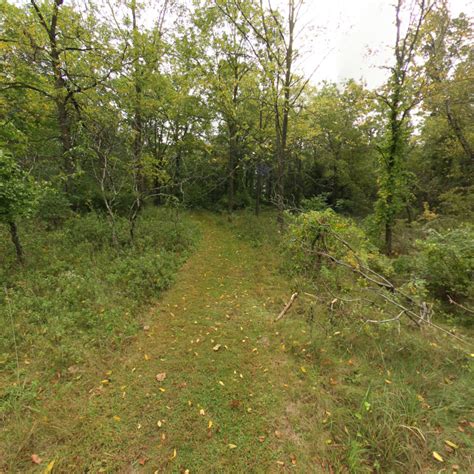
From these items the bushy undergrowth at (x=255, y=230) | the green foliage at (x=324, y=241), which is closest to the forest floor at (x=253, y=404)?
the green foliage at (x=324, y=241)

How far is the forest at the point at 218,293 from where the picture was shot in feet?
8.82

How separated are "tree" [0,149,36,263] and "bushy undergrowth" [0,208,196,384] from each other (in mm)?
1524

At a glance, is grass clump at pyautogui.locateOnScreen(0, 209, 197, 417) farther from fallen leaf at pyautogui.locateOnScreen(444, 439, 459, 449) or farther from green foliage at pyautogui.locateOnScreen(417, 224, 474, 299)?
green foliage at pyautogui.locateOnScreen(417, 224, 474, 299)

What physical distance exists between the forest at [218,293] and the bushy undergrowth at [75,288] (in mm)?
48

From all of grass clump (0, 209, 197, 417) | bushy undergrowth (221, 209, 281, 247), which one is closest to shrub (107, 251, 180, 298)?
grass clump (0, 209, 197, 417)

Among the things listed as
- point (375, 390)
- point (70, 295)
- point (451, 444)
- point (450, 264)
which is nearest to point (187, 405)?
point (375, 390)

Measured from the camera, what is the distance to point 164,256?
737 cm

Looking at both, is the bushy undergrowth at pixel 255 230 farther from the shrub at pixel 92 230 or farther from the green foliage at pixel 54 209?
the green foliage at pixel 54 209

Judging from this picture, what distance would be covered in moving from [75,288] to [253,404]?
4658 millimetres

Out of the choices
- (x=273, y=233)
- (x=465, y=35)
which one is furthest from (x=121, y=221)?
(x=465, y=35)

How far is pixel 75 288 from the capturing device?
16.9 ft

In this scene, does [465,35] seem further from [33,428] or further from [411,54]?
[33,428]

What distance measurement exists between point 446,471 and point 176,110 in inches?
570

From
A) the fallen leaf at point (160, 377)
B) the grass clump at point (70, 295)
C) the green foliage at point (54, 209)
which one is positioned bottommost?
the fallen leaf at point (160, 377)
